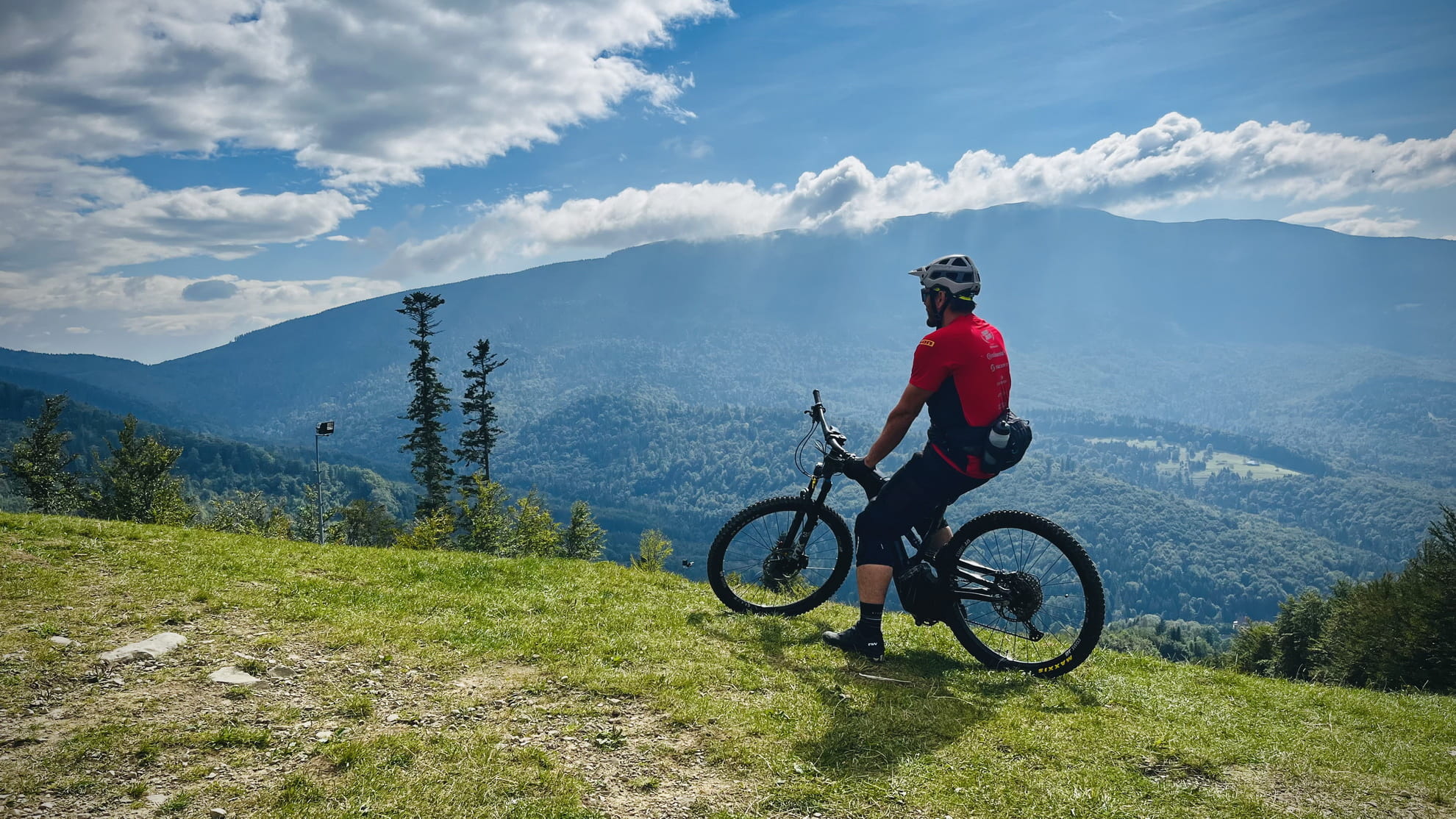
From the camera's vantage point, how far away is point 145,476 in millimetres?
41469

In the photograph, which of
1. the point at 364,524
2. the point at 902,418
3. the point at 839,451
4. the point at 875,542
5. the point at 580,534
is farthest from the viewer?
the point at 364,524

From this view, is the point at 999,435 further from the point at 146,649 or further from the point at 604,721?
the point at 146,649

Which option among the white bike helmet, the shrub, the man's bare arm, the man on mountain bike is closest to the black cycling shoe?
the man on mountain bike

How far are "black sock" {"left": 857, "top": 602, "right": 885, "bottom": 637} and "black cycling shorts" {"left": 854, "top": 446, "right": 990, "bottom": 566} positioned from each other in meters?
0.43

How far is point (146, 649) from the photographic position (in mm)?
6043

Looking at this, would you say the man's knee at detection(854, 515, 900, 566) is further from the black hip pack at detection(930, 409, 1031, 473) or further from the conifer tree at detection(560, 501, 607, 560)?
the conifer tree at detection(560, 501, 607, 560)

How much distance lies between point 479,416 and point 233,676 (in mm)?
42532

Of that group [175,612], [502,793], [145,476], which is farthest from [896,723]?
[145,476]

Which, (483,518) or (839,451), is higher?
(839,451)

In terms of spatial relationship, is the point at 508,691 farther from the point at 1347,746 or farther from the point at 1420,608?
the point at 1420,608

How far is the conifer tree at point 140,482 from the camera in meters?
39.6

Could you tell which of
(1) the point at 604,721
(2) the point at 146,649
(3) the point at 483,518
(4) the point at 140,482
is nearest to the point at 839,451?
(1) the point at 604,721

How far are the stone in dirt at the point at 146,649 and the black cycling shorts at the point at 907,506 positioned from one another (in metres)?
6.51

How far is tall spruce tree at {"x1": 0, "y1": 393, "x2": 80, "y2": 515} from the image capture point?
4062cm
